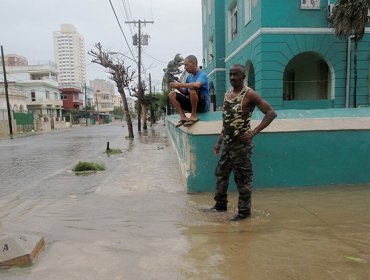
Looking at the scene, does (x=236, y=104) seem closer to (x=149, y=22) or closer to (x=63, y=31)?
(x=149, y=22)

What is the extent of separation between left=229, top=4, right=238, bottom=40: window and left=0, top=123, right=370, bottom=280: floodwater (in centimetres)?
1531

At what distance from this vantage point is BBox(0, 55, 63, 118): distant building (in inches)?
2409

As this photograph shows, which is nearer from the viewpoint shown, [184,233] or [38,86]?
[184,233]

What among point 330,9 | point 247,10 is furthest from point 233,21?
point 330,9

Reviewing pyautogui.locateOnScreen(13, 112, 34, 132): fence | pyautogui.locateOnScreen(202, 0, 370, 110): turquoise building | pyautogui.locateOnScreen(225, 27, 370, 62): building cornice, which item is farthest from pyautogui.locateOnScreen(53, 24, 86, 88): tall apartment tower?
pyautogui.locateOnScreen(225, 27, 370, 62): building cornice

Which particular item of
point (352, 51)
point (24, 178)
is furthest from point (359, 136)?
point (352, 51)

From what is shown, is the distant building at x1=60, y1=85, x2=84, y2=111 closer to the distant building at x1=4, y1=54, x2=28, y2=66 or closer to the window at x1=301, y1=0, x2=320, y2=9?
the distant building at x1=4, y1=54, x2=28, y2=66

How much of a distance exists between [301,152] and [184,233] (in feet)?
8.96

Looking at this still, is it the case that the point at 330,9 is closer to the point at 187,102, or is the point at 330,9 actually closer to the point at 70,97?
the point at 187,102

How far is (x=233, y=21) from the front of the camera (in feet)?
67.7

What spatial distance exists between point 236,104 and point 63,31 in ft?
294

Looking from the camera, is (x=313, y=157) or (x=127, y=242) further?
(x=313, y=157)

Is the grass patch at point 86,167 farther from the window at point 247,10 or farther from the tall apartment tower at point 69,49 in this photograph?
the tall apartment tower at point 69,49

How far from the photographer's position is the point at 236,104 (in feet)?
14.3
